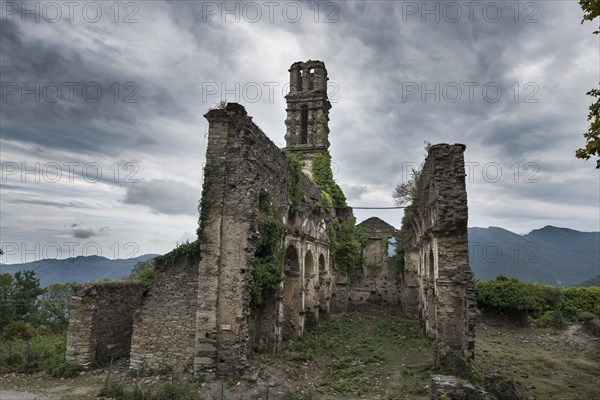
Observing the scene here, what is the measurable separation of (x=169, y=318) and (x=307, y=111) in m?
21.8

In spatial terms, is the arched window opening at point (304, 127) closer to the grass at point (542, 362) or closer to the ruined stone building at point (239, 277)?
the ruined stone building at point (239, 277)

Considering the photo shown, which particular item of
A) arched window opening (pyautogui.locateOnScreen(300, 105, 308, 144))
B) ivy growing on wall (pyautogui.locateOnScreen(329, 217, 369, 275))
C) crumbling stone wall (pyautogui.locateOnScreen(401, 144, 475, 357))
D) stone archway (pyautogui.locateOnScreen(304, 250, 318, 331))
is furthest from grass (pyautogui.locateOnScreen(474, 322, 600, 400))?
arched window opening (pyautogui.locateOnScreen(300, 105, 308, 144))

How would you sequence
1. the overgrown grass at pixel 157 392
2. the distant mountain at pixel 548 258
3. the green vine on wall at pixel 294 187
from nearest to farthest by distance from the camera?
1. the overgrown grass at pixel 157 392
2. the green vine on wall at pixel 294 187
3. the distant mountain at pixel 548 258

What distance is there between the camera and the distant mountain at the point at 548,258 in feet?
441

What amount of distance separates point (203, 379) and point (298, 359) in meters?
4.06

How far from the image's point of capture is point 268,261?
13625mm

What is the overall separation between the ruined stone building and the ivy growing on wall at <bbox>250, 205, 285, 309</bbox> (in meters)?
0.04

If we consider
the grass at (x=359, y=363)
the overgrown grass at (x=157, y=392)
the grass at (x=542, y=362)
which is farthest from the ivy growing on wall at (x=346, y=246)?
the overgrown grass at (x=157, y=392)

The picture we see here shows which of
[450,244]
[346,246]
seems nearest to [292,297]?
[450,244]

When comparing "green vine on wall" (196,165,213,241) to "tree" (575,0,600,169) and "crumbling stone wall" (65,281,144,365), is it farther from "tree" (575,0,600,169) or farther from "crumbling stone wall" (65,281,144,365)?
"tree" (575,0,600,169)

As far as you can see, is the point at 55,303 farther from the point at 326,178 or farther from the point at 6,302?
the point at 326,178

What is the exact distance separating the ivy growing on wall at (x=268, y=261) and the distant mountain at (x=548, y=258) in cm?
11506

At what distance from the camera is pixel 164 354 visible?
471 inches

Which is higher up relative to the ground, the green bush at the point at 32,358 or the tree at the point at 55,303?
the green bush at the point at 32,358
